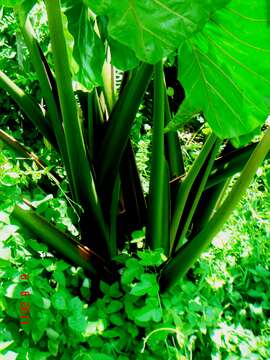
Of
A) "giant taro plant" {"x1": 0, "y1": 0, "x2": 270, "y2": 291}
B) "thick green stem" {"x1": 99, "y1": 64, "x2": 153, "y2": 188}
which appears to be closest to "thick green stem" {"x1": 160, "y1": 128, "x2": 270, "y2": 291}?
"giant taro plant" {"x1": 0, "y1": 0, "x2": 270, "y2": 291}

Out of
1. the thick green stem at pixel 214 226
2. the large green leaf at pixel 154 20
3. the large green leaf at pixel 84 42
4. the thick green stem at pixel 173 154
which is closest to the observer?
the large green leaf at pixel 154 20

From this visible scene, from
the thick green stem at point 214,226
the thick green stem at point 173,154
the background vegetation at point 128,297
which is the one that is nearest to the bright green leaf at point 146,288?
the background vegetation at point 128,297

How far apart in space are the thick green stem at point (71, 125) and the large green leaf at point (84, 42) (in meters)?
0.13

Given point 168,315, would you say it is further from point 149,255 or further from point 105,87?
point 105,87

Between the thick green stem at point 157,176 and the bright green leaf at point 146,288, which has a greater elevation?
the thick green stem at point 157,176

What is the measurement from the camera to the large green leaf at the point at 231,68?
2.51 feet

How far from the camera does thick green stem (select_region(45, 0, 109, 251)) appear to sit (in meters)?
0.85

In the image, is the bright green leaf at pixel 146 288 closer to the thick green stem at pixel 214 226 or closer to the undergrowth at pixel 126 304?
the undergrowth at pixel 126 304

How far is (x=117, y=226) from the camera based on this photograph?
133cm

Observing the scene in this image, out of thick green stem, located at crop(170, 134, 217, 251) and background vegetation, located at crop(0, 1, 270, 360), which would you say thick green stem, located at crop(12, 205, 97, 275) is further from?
thick green stem, located at crop(170, 134, 217, 251)

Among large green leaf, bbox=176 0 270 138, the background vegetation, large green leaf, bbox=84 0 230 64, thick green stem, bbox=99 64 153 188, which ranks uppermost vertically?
large green leaf, bbox=84 0 230 64

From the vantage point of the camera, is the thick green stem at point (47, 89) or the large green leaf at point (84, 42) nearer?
the large green leaf at point (84, 42)

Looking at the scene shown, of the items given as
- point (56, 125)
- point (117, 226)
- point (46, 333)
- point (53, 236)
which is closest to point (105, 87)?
point (56, 125)

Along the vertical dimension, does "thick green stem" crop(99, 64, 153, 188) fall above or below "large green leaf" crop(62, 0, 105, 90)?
below
